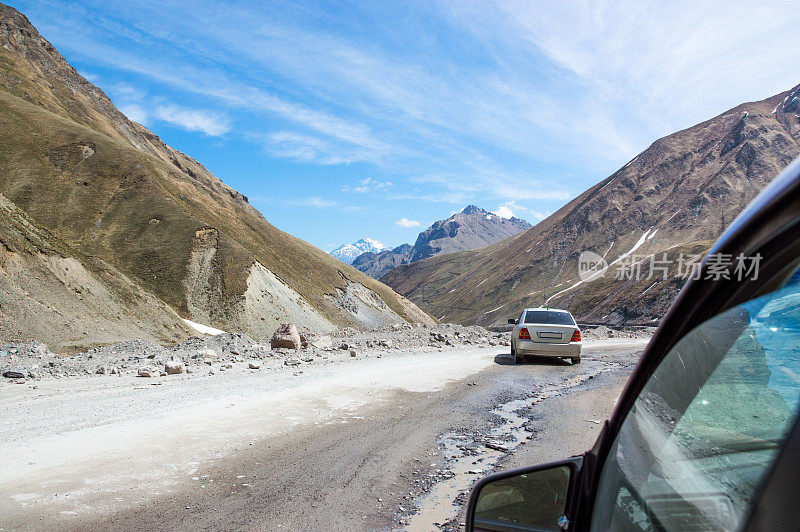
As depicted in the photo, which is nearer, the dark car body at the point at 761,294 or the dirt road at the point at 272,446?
the dark car body at the point at 761,294

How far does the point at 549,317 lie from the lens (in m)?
14.8

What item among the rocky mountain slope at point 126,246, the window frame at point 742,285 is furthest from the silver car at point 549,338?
the rocky mountain slope at point 126,246

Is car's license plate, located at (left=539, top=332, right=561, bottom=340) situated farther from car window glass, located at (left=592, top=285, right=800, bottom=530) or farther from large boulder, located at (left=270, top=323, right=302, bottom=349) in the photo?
car window glass, located at (left=592, top=285, right=800, bottom=530)

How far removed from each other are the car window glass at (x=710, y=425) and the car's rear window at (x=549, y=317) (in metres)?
13.7

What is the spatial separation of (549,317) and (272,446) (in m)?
10.6

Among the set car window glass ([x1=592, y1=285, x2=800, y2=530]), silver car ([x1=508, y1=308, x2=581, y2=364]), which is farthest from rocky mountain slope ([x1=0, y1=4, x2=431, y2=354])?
car window glass ([x1=592, y1=285, x2=800, y2=530])

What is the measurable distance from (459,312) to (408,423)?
147311 millimetres

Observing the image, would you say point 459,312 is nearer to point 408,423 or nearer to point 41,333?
point 41,333

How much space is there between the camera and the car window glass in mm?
1034

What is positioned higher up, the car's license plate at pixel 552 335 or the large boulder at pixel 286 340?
the car's license plate at pixel 552 335

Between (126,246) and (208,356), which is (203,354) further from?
(126,246)

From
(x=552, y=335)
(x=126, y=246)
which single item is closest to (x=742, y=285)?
(x=552, y=335)

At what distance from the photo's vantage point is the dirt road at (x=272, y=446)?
4.22 meters

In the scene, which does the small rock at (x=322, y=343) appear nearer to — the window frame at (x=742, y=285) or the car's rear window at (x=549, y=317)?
the car's rear window at (x=549, y=317)
